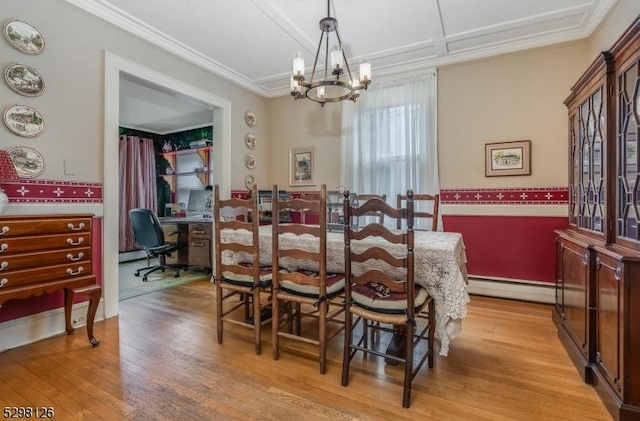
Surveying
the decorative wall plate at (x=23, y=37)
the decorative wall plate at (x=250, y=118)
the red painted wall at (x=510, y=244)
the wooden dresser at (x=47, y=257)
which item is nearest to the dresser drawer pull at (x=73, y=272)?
the wooden dresser at (x=47, y=257)

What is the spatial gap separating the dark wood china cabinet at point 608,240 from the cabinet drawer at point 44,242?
3.20 metres

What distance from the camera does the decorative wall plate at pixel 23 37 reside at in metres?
2.19

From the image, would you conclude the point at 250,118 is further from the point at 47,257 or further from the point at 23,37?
the point at 47,257

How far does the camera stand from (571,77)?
3.13 m

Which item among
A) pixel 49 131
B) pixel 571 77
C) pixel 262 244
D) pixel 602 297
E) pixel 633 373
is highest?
pixel 571 77

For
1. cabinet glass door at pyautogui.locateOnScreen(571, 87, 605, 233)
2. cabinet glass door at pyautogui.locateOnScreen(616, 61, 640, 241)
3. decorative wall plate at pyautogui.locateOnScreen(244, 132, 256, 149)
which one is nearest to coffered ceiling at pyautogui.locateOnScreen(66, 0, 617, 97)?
decorative wall plate at pyautogui.locateOnScreen(244, 132, 256, 149)

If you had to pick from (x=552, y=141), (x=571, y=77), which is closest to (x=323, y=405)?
(x=552, y=141)

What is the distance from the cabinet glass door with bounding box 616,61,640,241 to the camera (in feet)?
5.10

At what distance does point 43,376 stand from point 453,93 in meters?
4.37

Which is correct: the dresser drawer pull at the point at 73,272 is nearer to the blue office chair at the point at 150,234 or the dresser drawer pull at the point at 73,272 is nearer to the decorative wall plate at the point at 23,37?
the decorative wall plate at the point at 23,37

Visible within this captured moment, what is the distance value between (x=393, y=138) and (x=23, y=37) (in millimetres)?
3521

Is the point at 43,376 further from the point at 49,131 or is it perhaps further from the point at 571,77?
the point at 571,77

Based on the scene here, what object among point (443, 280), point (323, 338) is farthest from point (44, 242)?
point (443, 280)

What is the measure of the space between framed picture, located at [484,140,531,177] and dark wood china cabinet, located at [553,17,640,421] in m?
0.99
